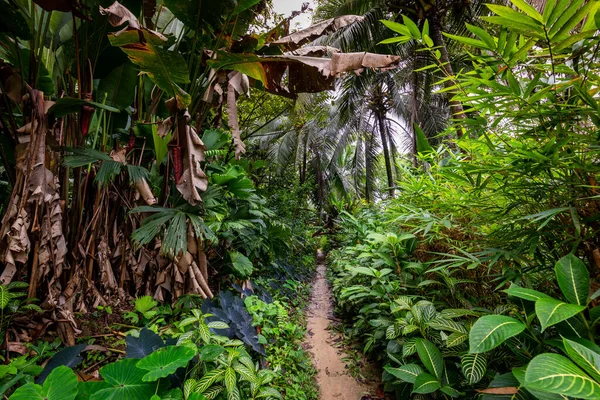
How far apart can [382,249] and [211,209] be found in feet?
5.33

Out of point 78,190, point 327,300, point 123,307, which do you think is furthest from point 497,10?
point 327,300

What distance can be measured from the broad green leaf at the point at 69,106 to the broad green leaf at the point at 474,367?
7.75 feet

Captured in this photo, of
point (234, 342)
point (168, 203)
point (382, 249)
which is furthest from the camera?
point (382, 249)

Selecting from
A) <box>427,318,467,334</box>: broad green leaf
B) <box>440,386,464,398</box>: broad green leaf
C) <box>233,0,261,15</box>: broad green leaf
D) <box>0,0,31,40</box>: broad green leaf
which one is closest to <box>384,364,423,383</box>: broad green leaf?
<box>440,386,464,398</box>: broad green leaf

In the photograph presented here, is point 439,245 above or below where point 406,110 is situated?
Result: below

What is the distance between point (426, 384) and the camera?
1188 millimetres

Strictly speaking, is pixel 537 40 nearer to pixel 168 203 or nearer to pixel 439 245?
pixel 439 245

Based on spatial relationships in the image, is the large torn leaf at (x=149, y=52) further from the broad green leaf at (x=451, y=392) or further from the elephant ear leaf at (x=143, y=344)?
the broad green leaf at (x=451, y=392)

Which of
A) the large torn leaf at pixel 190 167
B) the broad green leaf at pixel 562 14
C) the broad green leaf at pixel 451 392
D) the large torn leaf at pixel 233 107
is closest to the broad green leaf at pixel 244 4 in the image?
the large torn leaf at pixel 233 107

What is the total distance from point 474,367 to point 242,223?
202cm

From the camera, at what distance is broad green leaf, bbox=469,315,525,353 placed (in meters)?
0.84

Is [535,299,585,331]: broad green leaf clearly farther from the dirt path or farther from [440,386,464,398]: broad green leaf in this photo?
the dirt path

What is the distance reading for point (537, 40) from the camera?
3.28 ft

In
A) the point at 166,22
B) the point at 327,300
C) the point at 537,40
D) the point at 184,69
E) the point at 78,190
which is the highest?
the point at 166,22
